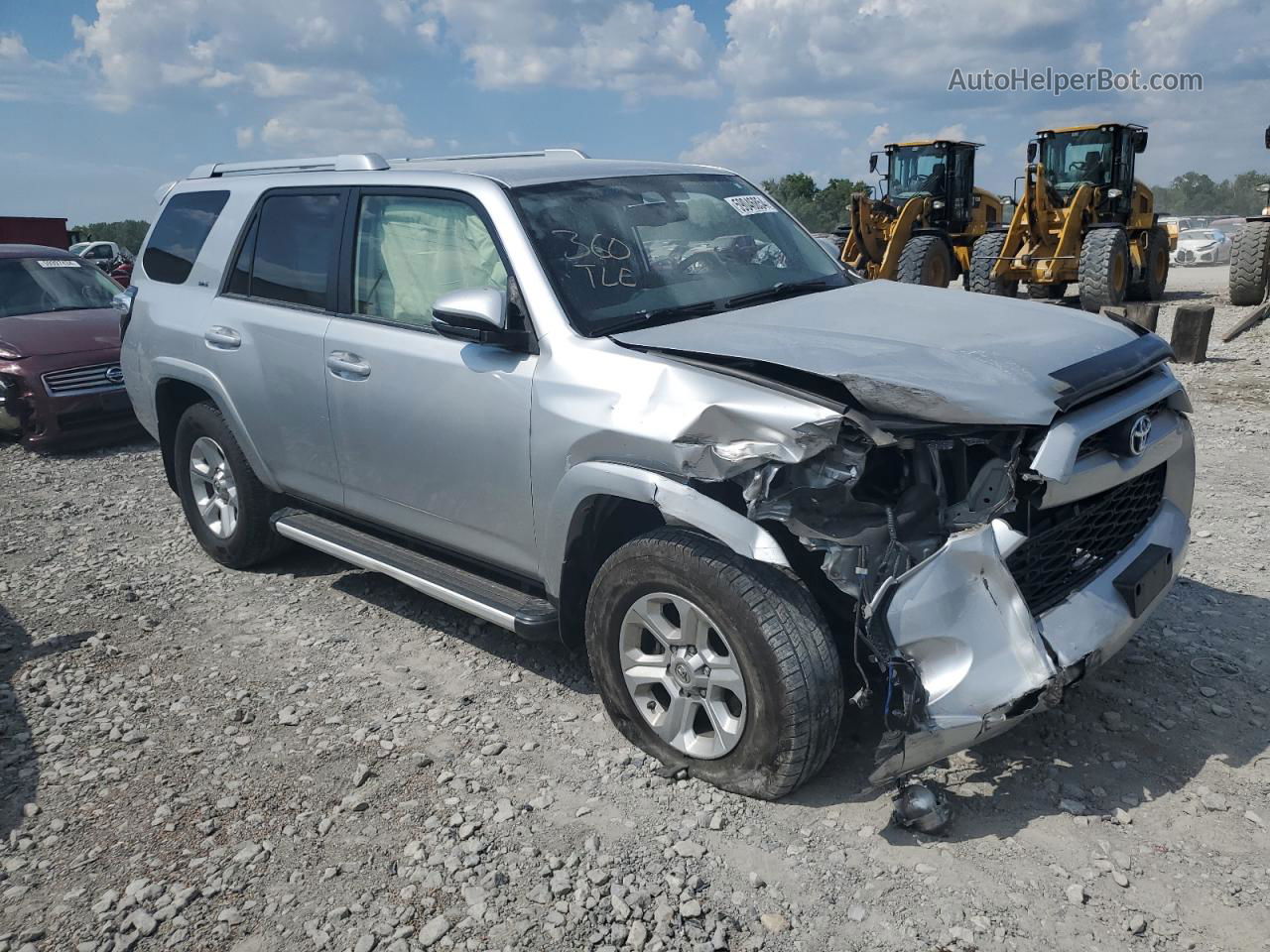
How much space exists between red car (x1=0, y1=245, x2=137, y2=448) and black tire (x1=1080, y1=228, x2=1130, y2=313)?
12680 millimetres

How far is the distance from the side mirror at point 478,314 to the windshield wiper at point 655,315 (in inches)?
11.8

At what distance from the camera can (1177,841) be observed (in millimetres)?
2961

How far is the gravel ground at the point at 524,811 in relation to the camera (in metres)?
2.77

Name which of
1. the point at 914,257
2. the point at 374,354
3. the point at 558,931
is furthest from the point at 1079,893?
the point at 914,257

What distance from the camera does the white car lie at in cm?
2930

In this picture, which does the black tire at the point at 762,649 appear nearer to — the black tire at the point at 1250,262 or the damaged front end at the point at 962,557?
the damaged front end at the point at 962,557

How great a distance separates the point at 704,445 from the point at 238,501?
3199 millimetres

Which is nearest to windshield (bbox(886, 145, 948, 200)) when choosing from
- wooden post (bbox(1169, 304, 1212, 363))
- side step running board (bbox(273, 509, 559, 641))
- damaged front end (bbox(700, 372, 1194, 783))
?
wooden post (bbox(1169, 304, 1212, 363))

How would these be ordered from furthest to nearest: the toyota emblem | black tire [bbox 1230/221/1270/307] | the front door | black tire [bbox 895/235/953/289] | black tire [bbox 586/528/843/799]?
black tire [bbox 895/235/953/289] → black tire [bbox 1230/221/1270/307] → the front door → the toyota emblem → black tire [bbox 586/528/843/799]

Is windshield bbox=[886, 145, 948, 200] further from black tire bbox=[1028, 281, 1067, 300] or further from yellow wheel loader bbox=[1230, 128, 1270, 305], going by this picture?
yellow wheel loader bbox=[1230, 128, 1270, 305]

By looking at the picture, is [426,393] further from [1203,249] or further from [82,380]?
[1203,249]

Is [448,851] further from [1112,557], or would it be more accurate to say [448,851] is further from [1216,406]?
[1216,406]

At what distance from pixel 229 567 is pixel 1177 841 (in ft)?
15.4

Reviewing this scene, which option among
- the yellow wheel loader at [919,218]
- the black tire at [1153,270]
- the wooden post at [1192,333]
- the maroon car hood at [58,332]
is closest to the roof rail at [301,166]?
the maroon car hood at [58,332]
